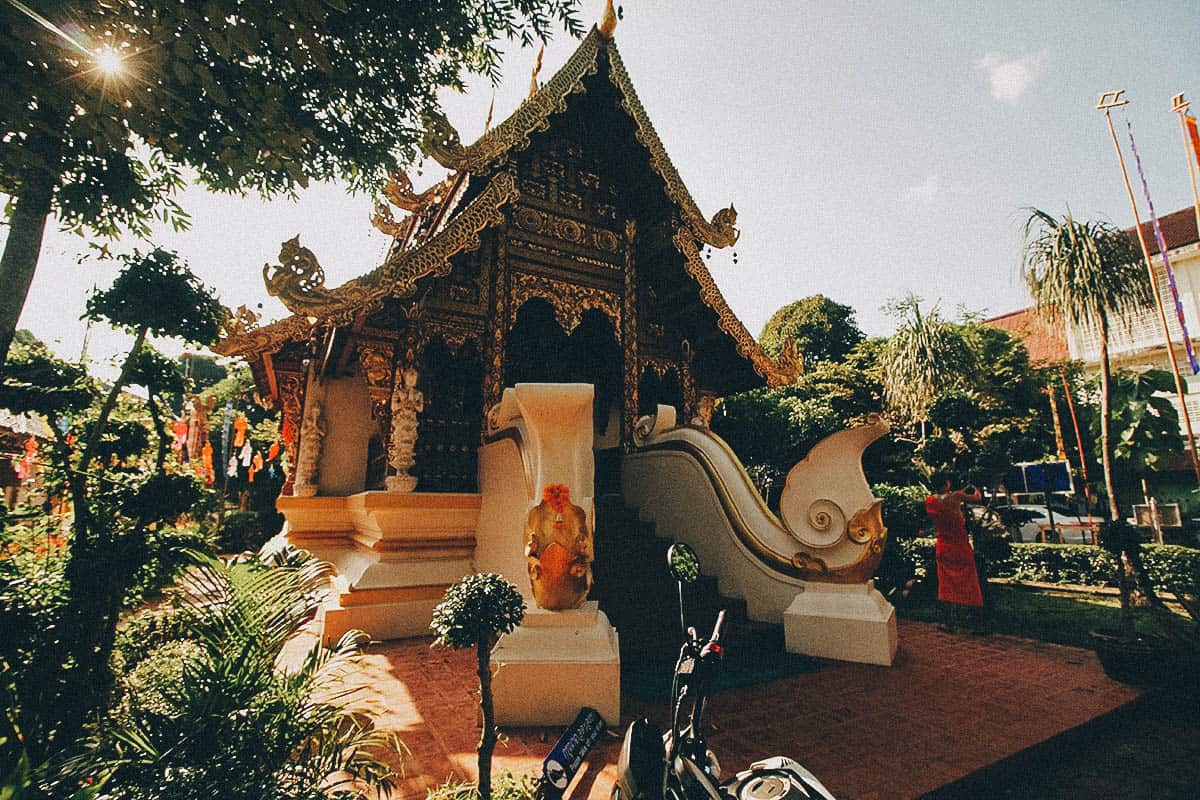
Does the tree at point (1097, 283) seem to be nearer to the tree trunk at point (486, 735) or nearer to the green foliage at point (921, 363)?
the green foliage at point (921, 363)

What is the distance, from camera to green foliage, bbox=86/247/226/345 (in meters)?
3.76

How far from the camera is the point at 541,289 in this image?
6289 millimetres

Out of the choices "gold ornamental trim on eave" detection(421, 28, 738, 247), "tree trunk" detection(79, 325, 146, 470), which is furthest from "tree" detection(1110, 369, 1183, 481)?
"tree trunk" detection(79, 325, 146, 470)

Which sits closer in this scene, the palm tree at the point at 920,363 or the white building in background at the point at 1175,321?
the palm tree at the point at 920,363

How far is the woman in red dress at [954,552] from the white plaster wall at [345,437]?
688cm

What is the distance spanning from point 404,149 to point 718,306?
3981mm

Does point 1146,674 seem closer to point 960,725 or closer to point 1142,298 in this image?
point 960,725

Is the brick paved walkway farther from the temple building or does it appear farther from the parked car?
the parked car

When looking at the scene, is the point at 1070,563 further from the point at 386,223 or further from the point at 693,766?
the point at 386,223

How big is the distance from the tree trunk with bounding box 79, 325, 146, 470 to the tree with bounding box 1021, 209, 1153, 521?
12.3 meters

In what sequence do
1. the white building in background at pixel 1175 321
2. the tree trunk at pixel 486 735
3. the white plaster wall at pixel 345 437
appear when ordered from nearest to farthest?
1. the tree trunk at pixel 486 735
2. the white plaster wall at pixel 345 437
3. the white building in background at pixel 1175 321

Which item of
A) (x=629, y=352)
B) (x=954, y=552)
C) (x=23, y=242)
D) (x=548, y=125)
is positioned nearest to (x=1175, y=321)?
(x=954, y=552)

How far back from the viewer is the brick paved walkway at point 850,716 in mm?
2668

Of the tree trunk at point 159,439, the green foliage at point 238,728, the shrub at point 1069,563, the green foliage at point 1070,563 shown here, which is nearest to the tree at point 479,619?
the green foliage at point 238,728
